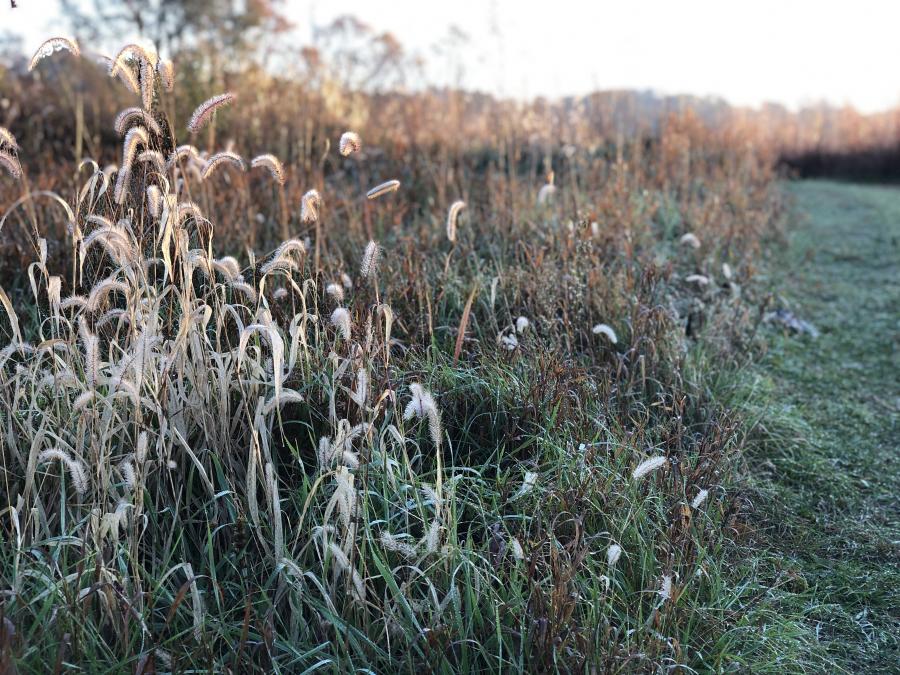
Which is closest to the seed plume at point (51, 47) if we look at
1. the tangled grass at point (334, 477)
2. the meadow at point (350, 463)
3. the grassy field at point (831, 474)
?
the meadow at point (350, 463)

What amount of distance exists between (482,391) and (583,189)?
3.23m

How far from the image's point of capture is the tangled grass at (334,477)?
168 cm

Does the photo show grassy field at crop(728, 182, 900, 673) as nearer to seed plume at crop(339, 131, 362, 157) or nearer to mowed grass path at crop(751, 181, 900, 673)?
mowed grass path at crop(751, 181, 900, 673)


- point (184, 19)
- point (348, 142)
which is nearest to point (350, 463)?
point (348, 142)

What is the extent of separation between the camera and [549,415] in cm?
245

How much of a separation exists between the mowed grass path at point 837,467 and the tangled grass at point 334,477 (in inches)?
9.9

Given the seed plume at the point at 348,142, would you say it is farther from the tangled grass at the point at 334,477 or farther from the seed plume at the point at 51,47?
the seed plume at the point at 51,47

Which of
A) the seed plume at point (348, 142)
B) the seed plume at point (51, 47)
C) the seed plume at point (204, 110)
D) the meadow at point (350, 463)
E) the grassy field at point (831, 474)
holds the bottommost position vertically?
the grassy field at point (831, 474)

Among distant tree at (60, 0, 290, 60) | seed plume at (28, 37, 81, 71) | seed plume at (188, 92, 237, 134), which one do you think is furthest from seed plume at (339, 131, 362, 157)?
distant tree at (60, 0, 290, 60)

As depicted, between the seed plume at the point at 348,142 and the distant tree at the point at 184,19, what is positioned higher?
the distant tree at the point at 184,19

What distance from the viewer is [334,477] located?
2.12 meters

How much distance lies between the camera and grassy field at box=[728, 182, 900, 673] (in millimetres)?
2078

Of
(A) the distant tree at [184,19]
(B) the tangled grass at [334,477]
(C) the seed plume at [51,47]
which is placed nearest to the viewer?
(B) the tangled grass at [334,477]

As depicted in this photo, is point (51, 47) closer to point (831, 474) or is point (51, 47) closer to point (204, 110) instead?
point (204, 110)
